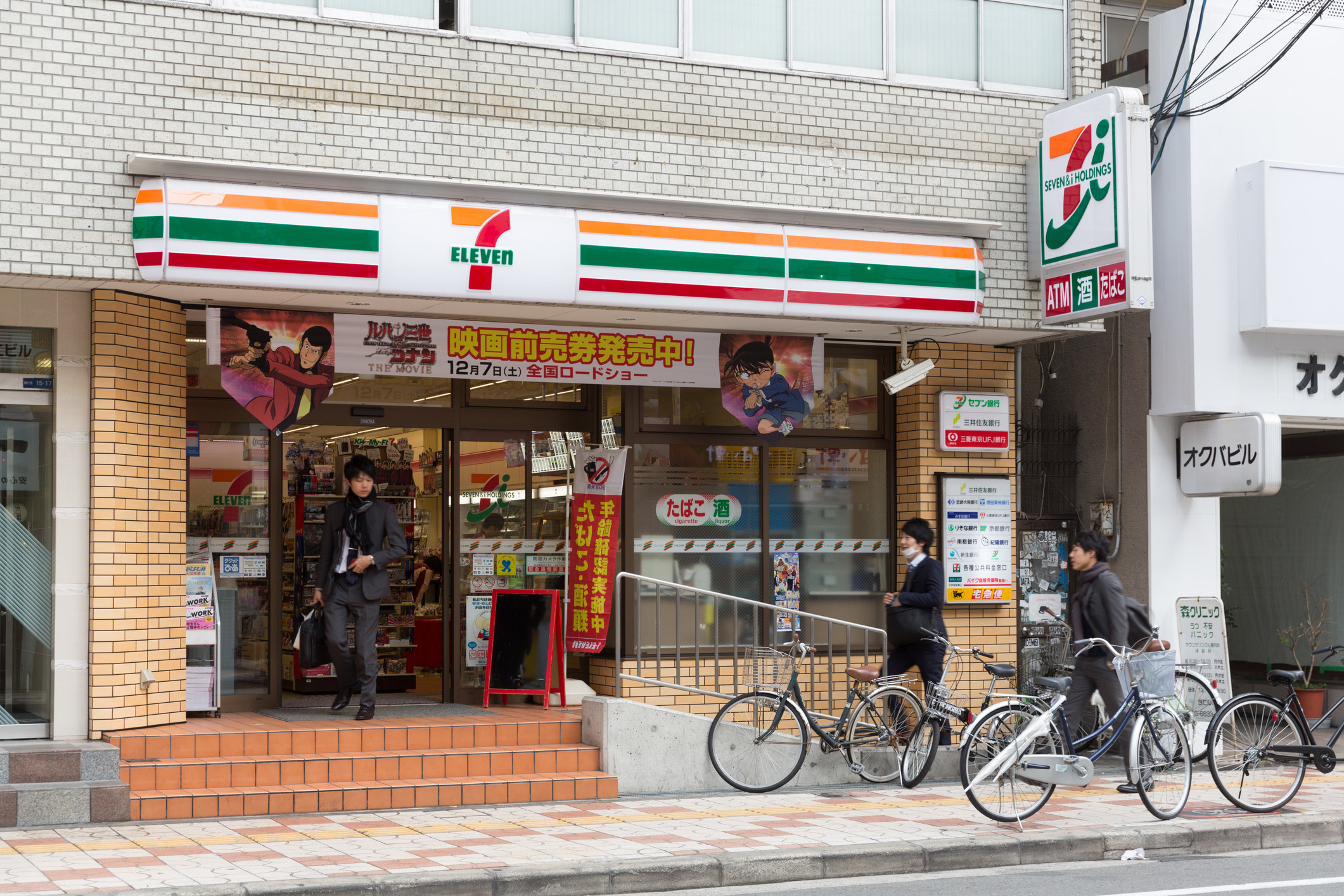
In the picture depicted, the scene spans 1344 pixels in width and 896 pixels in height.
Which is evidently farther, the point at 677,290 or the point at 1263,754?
the point at 677,290

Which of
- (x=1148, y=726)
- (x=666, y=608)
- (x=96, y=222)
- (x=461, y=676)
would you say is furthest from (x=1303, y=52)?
(x=96, y=222)

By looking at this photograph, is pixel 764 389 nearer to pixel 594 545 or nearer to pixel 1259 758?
pixel 594 545

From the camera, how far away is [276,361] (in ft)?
33.4

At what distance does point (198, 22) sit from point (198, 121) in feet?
2.28

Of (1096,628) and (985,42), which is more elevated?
(985,42)

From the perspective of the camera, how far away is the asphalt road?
24.8 feet

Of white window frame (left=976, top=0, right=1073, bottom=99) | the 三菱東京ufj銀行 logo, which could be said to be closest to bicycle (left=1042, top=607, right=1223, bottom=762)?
the 三菱東京ufj銀行 logo

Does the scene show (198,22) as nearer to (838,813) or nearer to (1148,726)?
(838,813)

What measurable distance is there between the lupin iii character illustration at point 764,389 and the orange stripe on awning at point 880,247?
1.17 meters

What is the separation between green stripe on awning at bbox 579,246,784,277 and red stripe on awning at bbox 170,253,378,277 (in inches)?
64.3

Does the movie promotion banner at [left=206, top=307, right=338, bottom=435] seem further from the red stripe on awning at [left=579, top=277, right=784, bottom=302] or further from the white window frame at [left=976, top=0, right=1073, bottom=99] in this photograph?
the white window frame at [left=976, top=0, right=1073, bottom=99]

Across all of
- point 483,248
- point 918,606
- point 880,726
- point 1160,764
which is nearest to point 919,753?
point 880,726

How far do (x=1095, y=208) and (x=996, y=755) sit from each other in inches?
183

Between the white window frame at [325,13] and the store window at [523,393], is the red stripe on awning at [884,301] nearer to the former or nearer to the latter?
the store window at [523,393]
